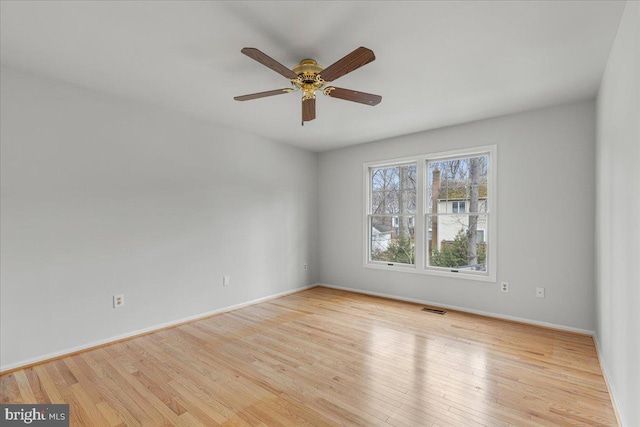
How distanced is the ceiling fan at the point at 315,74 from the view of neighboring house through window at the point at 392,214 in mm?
2418

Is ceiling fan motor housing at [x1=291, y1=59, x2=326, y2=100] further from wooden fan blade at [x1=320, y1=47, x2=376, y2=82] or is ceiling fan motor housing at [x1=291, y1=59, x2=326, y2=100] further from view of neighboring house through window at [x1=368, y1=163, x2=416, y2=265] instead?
view of neighboring house through window at [x1=368, y1=163, x2=416, y2=265]

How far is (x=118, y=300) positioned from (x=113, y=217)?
85 centimetres

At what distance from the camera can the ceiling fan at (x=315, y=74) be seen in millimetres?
1988

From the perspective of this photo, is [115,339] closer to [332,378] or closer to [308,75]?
[332,378]

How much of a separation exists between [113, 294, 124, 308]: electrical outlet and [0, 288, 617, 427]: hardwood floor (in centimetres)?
38

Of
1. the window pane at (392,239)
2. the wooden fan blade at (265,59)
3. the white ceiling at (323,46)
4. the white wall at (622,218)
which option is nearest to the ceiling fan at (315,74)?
the wooden fan blade at (265,59)

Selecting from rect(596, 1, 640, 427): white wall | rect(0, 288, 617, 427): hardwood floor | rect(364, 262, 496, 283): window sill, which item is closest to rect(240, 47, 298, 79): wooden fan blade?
rect(596, 1, 640, 427): white wall

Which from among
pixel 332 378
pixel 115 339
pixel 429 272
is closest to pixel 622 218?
pixel 332 378

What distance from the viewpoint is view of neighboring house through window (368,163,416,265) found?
478 cm

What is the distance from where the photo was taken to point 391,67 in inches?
102

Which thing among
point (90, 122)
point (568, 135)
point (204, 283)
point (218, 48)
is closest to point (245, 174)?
point (204, 283)

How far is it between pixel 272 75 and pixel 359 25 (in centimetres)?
97

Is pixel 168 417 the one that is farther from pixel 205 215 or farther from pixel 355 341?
pixel 205 215

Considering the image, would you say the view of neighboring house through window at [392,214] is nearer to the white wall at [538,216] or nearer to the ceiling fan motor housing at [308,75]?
the white wall at [538,216]
